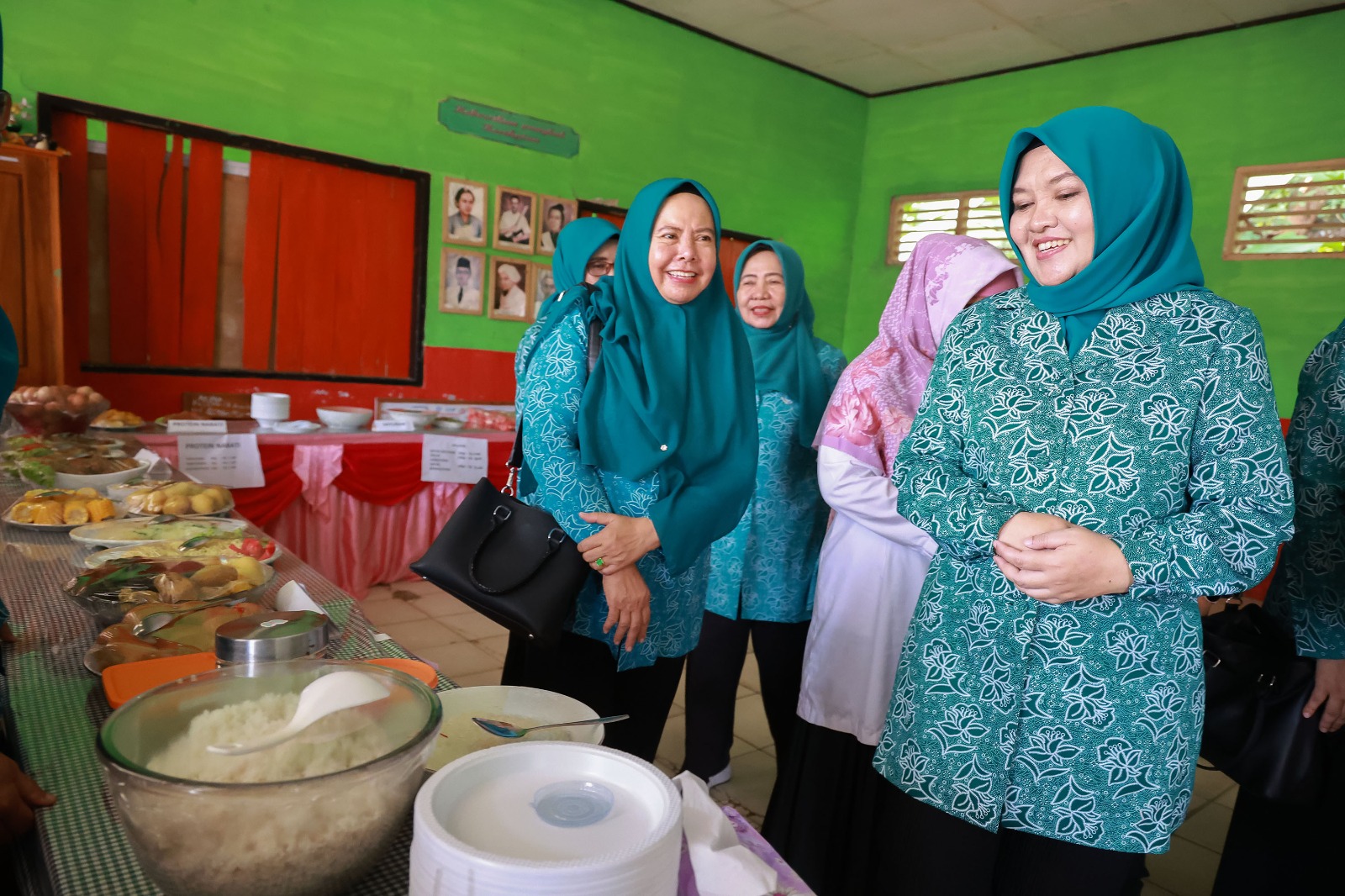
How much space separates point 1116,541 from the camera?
3.50 feet

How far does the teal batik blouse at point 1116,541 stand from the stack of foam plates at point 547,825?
2.48 ft

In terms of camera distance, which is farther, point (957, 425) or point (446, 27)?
point (446, 27)

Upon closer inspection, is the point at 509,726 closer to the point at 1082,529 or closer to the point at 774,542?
the point at 1082,529

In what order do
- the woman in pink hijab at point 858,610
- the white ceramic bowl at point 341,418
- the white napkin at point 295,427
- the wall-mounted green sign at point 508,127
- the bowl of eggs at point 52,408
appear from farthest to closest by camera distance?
the wall-mounted green sign at point 508,127
the white ceramic bowl at point 341,418
the white napkin at point 295,427
the bowl of eggs at point 52,408
the woman in pink hijab at point 858,610

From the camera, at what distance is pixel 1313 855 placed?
1.59 metres

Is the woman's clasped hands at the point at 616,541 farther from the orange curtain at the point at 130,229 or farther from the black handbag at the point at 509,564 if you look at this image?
the orange curtain at the point at 130,229

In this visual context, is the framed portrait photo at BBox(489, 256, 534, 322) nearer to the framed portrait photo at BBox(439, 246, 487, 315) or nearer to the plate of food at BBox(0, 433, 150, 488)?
the framed portrait photo at BBox(439, 246, 487, 315)

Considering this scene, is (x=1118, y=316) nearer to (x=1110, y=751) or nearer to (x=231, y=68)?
(x=1110, y=751)

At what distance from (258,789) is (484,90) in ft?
15.0

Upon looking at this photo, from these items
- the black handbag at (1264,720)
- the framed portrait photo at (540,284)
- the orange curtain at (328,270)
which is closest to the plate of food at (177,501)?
the black handbag at (1264,720)

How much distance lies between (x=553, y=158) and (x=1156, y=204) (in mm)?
4088

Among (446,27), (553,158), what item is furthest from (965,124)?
(446,27)

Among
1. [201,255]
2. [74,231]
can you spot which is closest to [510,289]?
[201,255]

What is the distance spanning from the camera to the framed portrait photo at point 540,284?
481 cm
